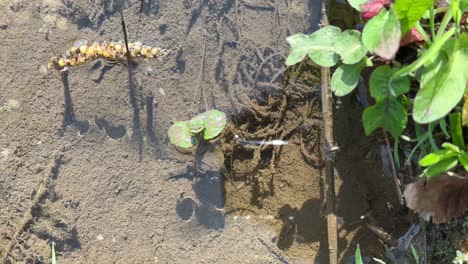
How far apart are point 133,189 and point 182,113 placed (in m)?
0.42

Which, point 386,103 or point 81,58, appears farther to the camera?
point 81,58

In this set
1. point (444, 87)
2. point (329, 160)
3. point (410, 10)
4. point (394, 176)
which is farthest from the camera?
point (329, 160)

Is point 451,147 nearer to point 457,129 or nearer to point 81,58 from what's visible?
point 457,129

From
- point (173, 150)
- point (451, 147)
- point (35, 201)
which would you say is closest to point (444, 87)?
point (451, 147)

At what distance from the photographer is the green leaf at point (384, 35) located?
175 centimetres

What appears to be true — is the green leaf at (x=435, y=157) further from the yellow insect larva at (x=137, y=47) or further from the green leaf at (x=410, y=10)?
A: the yellow insect larva at (x=137, y=47)

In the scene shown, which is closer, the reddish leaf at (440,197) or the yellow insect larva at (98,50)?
the reddish leaf at (440,197)

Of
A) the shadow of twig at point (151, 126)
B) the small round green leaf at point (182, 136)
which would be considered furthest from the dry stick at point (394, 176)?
the shadow of twig at point (151, 126)

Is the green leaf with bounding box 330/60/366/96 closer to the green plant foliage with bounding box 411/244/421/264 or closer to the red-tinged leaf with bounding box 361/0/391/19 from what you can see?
the red-tinged leaf with bounding box 361/0/391/19

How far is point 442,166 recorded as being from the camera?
1.85 metres

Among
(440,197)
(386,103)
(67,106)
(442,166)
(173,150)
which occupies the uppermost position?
(386,103)

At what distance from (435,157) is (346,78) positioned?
0.41 metres

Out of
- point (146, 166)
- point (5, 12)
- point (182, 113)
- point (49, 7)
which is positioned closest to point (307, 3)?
point (182, 113)

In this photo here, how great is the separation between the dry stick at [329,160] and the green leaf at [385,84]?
24.4 inches
